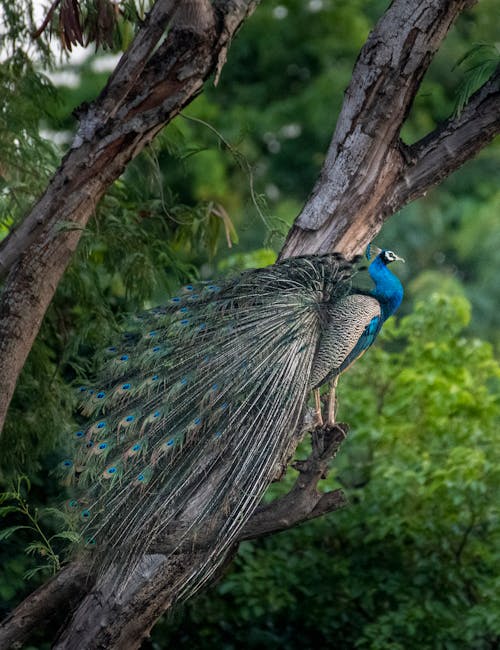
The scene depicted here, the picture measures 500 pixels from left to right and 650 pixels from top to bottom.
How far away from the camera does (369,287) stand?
4.65 meters

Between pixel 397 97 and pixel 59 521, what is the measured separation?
7.16 feet

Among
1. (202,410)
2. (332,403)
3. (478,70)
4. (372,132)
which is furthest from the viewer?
(332,403)

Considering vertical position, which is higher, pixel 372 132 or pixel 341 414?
pixel 372 132

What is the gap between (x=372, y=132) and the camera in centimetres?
430

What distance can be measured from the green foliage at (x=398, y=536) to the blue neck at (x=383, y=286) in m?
0.93

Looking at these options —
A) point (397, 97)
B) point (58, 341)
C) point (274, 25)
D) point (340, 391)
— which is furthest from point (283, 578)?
point (274, 25)

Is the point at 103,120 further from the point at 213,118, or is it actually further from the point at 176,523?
the point at 213,118

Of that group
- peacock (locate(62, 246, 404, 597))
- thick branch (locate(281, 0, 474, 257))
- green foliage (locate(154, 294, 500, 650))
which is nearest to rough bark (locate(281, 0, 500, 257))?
thick branch (locate(281, 0, 474, 257))

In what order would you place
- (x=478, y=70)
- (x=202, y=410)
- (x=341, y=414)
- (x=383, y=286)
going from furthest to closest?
(x=341, y=414), (x=383, y=286), (x=478, y=70), (x=202, y=410)

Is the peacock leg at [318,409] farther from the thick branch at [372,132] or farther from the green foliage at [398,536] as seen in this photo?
the green foliage at [398,536]

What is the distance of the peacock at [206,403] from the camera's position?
12.8ft

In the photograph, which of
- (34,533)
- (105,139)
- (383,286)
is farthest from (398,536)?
(105,139)

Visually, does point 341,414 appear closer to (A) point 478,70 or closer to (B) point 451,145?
(B) point 451,145

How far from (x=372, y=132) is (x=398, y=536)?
87.5 inches
